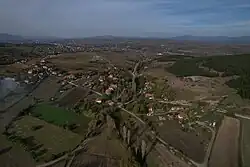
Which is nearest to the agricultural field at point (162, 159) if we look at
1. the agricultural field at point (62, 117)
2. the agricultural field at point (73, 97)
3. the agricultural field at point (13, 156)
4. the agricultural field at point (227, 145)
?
the agricultural field at point (227, 145)

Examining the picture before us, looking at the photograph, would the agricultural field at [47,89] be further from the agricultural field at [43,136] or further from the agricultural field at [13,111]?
the agricultural field at [43,136]

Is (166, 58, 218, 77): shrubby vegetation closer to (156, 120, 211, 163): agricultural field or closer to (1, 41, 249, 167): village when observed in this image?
(1, 41, 249, 167): village

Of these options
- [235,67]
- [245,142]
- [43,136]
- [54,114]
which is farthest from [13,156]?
[235,67]

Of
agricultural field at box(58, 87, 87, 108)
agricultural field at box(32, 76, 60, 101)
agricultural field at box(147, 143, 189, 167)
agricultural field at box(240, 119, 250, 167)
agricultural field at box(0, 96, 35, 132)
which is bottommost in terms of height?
agricultural field at box(32, 76, 60, 101)

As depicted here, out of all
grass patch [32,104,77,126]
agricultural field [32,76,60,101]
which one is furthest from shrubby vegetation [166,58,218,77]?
grass patch [32,104,77,126]

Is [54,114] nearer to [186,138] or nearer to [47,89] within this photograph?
[186,138]
